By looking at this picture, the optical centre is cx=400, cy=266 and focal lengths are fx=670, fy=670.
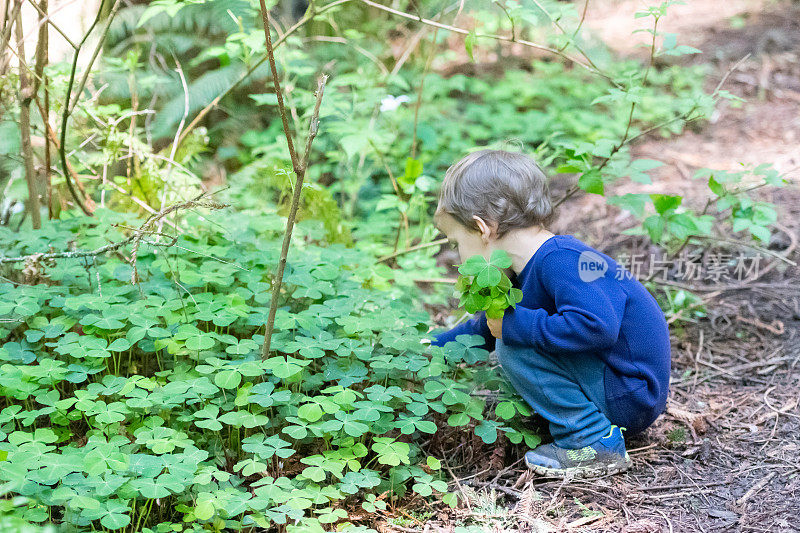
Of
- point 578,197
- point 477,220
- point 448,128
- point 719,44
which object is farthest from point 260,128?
point 719,44

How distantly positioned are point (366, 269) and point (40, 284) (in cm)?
131

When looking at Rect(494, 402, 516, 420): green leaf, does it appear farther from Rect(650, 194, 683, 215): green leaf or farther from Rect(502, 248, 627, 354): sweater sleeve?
Rect(650, 194, 683, 215): green leaf

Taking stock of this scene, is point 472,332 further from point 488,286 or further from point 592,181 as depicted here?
point 592,181

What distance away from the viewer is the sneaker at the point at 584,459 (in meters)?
2.26

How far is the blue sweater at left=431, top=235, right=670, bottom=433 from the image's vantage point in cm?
215

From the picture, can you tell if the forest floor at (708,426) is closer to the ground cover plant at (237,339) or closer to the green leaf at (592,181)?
the ground cover plant at (237,339)

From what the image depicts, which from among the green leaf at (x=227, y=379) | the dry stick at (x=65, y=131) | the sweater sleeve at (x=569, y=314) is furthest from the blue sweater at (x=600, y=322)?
the dry stick at (x=65, y=131)

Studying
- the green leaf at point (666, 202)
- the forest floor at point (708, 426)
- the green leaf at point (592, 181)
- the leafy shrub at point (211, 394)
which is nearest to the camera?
the leafy shrub at point (211, 394)

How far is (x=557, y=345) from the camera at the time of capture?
2160mm

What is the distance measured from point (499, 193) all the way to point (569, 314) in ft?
1.58

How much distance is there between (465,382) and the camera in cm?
239

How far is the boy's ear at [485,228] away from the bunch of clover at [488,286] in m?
0.15

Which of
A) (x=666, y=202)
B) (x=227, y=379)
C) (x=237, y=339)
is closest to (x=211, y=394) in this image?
(x=227, y=379)

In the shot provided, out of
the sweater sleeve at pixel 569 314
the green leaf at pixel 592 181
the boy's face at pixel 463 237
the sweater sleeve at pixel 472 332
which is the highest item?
the green leaf at pixel 592 181
